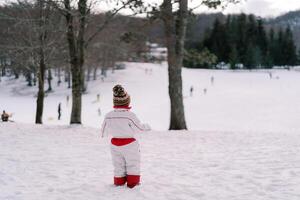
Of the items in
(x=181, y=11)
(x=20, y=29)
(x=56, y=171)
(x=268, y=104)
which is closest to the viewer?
(x=56, y=171)

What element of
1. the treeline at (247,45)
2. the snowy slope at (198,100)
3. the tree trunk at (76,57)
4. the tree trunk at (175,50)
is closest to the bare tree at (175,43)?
the tree trunk at (175,50)

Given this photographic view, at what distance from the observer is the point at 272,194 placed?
6.48 metres

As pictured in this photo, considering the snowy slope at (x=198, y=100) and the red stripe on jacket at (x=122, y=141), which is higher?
the red stripe on jacket at (x=122, y=141)

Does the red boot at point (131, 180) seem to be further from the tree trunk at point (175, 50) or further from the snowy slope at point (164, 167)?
the tree trunk at point (175, 50)

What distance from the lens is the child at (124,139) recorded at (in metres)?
6.95

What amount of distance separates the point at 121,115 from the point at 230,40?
328ft

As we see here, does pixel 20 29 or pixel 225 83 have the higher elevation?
pixel 20 29

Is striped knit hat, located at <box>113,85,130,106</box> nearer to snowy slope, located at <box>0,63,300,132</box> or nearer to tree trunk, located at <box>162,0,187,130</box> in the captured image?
tree trunk, located at <box>162,0,187,130</box>

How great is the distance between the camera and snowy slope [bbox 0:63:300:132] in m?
35.4

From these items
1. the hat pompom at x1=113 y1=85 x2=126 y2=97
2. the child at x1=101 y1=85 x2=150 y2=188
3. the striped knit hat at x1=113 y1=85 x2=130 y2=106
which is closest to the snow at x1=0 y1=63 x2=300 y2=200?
the child at x1=101 y1=85 x2=150 y2=188

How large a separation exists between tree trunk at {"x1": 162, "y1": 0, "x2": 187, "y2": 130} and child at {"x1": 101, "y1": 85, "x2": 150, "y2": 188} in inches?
335

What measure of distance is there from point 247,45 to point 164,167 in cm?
Answer: 9861

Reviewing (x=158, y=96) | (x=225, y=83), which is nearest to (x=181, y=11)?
(x=158, y=96)

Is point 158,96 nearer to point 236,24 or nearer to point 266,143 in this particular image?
point 266,143
